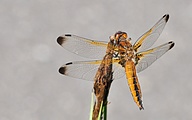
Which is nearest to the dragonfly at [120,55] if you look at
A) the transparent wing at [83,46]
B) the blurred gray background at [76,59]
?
the transparent wing at [83,46]

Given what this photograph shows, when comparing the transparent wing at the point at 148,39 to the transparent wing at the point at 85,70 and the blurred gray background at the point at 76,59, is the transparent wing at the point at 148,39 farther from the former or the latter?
the blurred gray background at the point at 76,59

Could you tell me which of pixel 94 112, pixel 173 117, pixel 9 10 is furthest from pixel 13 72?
pixel 94 112

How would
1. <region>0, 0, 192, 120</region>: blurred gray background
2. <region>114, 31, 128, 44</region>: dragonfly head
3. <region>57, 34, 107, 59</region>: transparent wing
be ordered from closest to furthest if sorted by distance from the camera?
<region>114, 31, 128, 44</region>: dragonfly head, <region>57, 34, 107, 59</region>: transparent wing, <region>0, 0, 192, 120</region>: blurred gray background

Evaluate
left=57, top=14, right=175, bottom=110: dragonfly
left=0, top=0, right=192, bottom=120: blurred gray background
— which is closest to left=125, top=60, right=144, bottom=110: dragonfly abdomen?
left=57, top=14, right=175, bottom=110: dragonfly

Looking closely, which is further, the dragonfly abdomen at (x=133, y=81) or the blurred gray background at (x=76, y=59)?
the blurred gray background at (x=76, y=59)

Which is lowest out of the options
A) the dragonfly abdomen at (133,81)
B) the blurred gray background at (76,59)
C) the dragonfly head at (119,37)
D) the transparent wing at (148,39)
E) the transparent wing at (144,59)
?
the dragonfly abdomen at (133,81)

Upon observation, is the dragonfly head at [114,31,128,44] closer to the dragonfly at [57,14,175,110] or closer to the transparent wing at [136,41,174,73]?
the dragonfly at [57,14,175,110]

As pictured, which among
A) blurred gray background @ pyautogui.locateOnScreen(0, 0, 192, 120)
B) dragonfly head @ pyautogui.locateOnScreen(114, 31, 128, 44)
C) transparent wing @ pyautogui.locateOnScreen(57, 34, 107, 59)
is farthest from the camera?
blurred gray background @ pyautogui.locateOnScreen(0, 0, 192, 120)
